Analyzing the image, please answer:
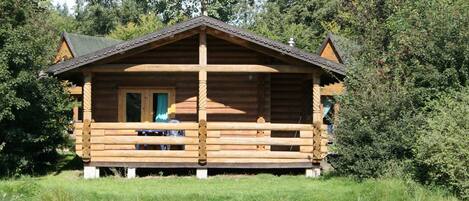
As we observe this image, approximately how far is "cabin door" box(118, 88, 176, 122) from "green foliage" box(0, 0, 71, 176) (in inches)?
64.7

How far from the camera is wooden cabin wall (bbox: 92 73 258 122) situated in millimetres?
17281

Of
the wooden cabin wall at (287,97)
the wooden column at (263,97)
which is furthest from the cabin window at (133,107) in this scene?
the wooden cabin wall at (287,97)

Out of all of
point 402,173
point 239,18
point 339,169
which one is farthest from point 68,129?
point 239,18

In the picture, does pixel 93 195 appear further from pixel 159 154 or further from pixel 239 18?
pixel 239 18

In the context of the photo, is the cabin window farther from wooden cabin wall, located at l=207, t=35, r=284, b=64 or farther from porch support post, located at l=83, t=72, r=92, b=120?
wooden cabin wall, located at l=207, t=35, r=284, b=64

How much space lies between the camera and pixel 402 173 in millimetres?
12469

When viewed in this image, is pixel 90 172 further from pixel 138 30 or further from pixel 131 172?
pixel 138 30

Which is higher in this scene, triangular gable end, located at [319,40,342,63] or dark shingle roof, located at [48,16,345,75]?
triangular gable end, located at [319,40,342,63]

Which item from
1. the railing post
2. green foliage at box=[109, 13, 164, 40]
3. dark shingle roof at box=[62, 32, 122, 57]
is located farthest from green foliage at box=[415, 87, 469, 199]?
green foliage at box=[109, 13, 164, 40]

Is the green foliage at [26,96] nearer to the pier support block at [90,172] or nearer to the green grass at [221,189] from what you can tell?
the green grass at [221,189]

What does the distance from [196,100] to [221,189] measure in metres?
5.08

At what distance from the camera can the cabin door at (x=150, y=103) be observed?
17.3 metres

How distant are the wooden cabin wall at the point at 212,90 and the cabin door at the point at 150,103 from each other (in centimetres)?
16

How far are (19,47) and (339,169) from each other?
8.29m
